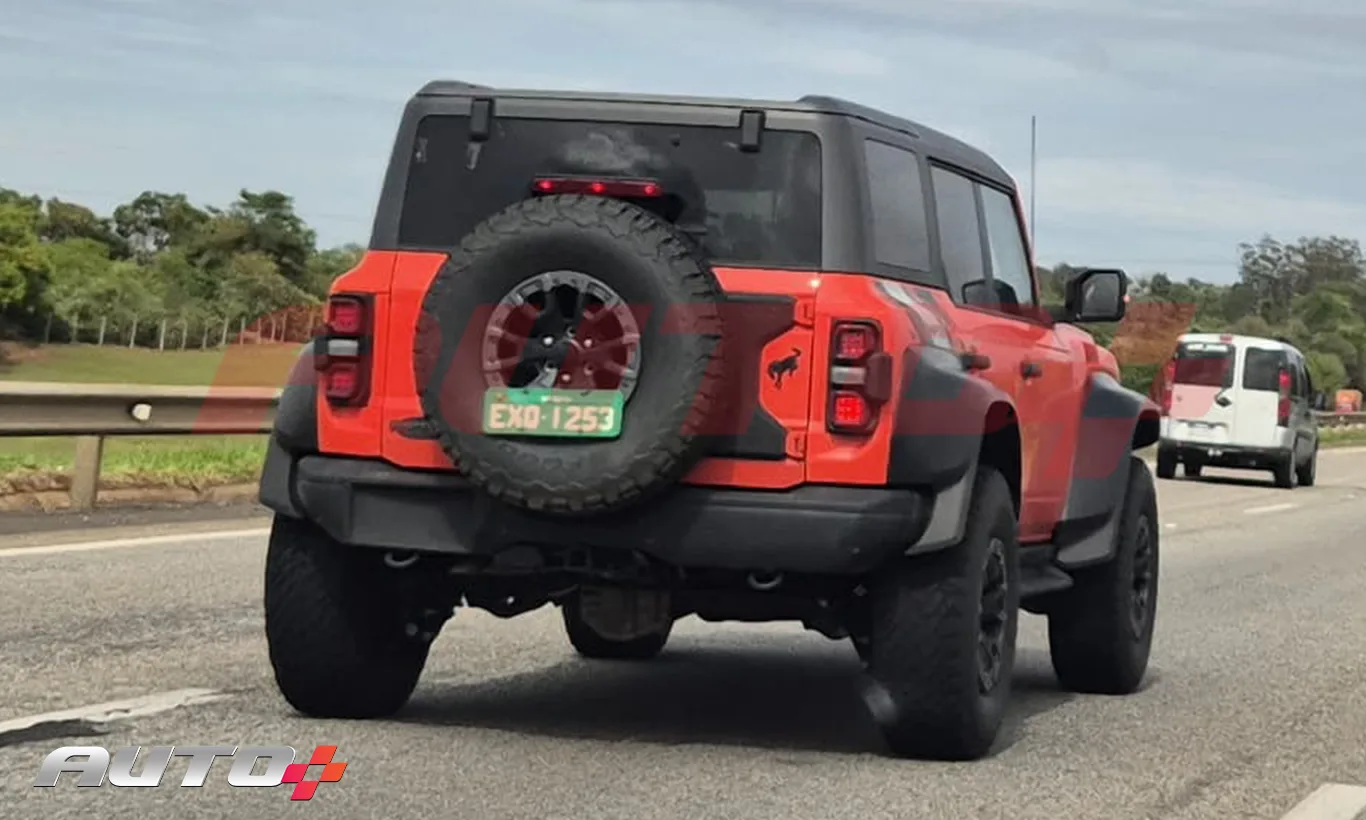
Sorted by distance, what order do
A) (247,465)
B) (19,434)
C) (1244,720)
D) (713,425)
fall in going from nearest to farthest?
(713,425) < (1244,720) < (19,434) < (247,465)

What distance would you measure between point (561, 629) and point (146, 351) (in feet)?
111

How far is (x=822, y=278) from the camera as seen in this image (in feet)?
19.7

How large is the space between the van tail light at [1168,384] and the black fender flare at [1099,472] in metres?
23.2

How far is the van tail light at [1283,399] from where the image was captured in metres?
30.3

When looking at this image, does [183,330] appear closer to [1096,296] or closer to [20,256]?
[1096,296]

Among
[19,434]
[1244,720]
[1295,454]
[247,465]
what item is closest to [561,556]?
[1244,720]

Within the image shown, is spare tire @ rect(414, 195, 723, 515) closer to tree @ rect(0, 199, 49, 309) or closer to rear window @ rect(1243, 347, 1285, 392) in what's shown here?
rear window @ rect(1243, 347, 1285, 392)

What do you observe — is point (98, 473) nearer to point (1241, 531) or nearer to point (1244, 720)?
point (1244, 720)

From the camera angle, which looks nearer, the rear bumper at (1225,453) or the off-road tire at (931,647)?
the off-road tire at (931,647)

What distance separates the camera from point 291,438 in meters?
6.30

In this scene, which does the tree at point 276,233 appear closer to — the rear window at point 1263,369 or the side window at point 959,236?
the rear window at point 1263,369

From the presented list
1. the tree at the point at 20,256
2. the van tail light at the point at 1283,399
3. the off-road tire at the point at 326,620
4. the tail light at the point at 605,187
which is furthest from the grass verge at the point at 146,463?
the tree at the point at 20,256

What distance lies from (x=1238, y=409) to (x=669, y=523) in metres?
26.0

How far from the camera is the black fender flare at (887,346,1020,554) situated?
19.5ft
